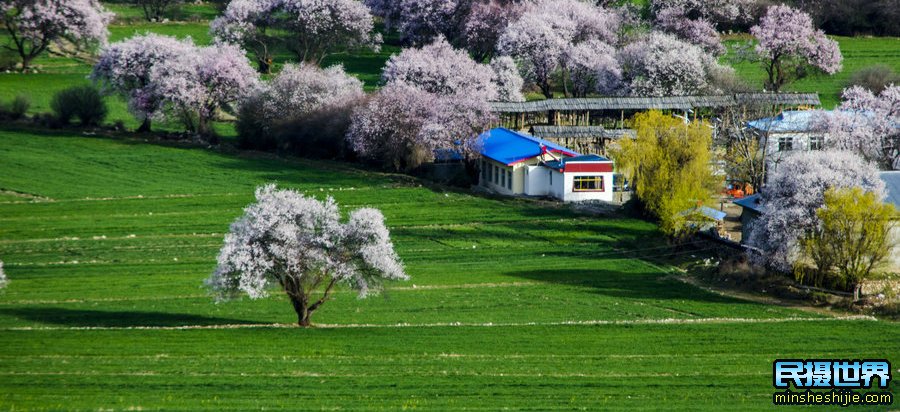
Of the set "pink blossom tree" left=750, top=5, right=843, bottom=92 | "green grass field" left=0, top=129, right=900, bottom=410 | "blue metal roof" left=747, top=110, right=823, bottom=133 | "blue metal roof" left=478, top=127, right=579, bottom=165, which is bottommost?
"green grass field" left=0, top=129, right=900, bottom=410

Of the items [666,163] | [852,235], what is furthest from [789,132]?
[852,235]

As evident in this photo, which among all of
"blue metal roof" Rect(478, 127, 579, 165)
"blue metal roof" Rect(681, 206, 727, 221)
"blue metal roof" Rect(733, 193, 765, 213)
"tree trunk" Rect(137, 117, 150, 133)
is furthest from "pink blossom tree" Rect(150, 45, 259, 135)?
"blue metal roof" Rect(733, 193, 765, 213)

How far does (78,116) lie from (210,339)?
5759cm

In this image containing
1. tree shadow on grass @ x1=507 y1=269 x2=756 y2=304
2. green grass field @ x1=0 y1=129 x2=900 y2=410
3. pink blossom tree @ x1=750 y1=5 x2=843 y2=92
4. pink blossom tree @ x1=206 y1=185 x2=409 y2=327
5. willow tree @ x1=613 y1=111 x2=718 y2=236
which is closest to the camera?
green grass field @ x1=0 y1=129 x2=900 y2=410

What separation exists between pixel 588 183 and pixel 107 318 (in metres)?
37.5

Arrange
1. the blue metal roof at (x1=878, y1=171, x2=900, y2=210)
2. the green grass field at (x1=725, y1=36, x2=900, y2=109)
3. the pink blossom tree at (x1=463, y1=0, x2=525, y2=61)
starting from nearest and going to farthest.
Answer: the blue metal roof at (x1=878, y1=171, x2=900, y2=210) → the green grass field at (x1=725, y1=36, x2=900, y2=109) → the pink blossom tree at (x1=463, y1=0, x2=525, y2=61)

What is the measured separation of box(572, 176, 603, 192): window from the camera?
87250 millimetres

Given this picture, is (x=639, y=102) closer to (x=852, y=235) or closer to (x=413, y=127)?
(x=413, y=127)

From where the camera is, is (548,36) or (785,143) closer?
(785,143)

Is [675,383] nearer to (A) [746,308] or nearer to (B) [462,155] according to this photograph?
(A) [746,308]

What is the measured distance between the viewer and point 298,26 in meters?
127

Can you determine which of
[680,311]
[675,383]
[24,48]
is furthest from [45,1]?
[675,383]

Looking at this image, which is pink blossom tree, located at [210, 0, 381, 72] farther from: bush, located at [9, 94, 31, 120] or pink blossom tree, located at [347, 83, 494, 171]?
pink blossom tree, located at [347, 83, 494, 171]

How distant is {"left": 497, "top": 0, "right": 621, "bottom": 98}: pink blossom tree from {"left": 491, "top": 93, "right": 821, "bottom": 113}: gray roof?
1317 cm
